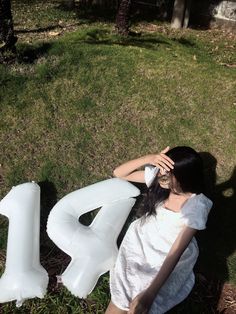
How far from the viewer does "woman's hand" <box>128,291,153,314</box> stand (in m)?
3.41

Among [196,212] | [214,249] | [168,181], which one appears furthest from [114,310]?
[214,249]

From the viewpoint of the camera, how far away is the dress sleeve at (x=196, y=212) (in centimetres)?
369

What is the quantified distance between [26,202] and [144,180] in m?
1.11

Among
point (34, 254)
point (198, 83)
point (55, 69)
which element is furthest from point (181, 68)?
point (34, 254)

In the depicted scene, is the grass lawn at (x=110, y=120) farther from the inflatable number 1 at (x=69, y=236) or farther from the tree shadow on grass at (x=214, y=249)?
the inflatable number 1 at (x=69, y=236)

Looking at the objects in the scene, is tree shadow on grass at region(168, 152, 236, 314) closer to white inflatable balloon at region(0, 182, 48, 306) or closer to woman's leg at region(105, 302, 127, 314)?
woman's leg at region(105, 302, 127, 314)

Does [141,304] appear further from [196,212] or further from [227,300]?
[227,300]

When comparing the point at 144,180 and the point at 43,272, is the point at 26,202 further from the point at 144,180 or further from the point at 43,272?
the point at 144,180

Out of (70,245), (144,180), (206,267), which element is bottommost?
(206,267)

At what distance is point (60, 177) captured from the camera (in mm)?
5234

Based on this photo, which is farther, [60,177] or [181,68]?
[181,68]

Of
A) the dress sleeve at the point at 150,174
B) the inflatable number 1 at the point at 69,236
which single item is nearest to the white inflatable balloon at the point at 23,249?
the inflatable number 1 at the point at 69,236

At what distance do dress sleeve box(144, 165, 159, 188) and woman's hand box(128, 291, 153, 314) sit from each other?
105 cm

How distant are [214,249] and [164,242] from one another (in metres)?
1.06
